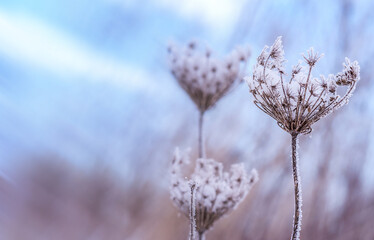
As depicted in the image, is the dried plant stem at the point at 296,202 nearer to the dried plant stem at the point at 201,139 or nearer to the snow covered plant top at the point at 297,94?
the snow covered plant top at the point at 297,94

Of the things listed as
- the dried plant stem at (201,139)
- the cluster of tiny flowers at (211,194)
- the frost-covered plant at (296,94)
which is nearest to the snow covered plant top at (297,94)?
the frost-covered plant at (296,94)

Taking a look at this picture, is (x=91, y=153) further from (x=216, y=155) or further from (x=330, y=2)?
(x=330, y=2)

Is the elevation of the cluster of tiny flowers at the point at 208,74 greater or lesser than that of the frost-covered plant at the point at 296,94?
greater

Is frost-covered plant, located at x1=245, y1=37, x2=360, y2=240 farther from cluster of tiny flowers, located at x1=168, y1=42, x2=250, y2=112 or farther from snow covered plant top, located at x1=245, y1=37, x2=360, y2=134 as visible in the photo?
cluster of tiny flowers, located at x1=168, y1=42, x2=250, y2=112

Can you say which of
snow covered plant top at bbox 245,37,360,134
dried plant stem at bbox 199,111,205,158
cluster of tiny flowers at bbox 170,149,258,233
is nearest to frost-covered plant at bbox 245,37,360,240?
snow covered plant top at bbox 245,37,360,134

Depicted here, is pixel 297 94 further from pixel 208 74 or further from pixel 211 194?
pixel 208 74

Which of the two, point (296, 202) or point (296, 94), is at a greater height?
point (296, 94)

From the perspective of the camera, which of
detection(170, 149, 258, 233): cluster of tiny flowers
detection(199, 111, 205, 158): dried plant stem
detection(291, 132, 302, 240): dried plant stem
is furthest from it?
detection(199, 111, 205, 158): dried plant stem

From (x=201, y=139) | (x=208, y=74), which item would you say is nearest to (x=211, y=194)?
(x=201, y=139)

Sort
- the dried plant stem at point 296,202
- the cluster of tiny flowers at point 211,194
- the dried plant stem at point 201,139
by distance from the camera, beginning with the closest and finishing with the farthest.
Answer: the dried plant stem at point 296,202 < the cluster of tiny flowers at point 211,194 < the dried plant stem at point 201,139

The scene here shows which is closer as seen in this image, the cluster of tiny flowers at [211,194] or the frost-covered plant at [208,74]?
the cluster of tiny flowers at [211,194]
